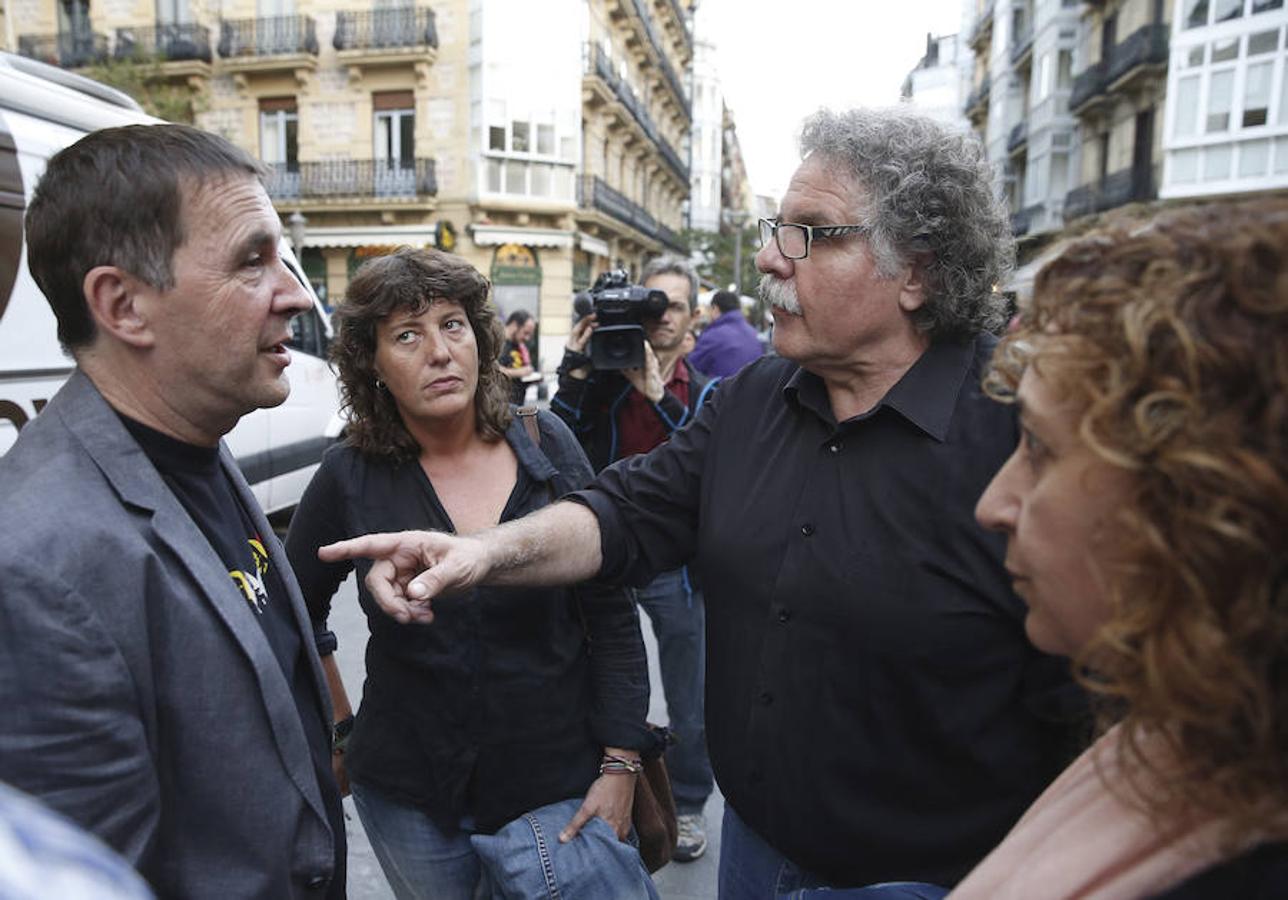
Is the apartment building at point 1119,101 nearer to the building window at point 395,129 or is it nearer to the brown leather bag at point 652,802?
the building window at point 395,129

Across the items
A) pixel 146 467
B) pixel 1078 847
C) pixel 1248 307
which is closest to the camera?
pixel 1248 307

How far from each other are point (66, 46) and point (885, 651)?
83.1 feet

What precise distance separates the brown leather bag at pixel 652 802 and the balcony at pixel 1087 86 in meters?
26.2

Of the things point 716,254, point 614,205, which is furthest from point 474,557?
point 716,254

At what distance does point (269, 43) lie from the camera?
19.6m

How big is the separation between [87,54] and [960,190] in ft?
80.4

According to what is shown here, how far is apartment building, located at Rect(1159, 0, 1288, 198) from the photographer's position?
17.7 m

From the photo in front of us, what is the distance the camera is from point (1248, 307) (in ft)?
2.12

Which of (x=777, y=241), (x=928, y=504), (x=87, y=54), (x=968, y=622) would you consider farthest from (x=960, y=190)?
(x=87, y=54)

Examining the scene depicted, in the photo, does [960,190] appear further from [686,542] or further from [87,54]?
[87,54]

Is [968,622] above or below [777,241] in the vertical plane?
below

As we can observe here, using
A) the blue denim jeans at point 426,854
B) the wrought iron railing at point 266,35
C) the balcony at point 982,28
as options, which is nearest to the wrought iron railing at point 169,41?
the wrought iron railing at point 266,35

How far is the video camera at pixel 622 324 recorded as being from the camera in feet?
10.6

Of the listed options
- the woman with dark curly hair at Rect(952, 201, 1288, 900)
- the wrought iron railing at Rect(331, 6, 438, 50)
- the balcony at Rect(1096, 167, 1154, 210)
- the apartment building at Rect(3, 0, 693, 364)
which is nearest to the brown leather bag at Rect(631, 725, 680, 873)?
the woman with dark curly hair at Rect(952, 201, 1288, 900)
